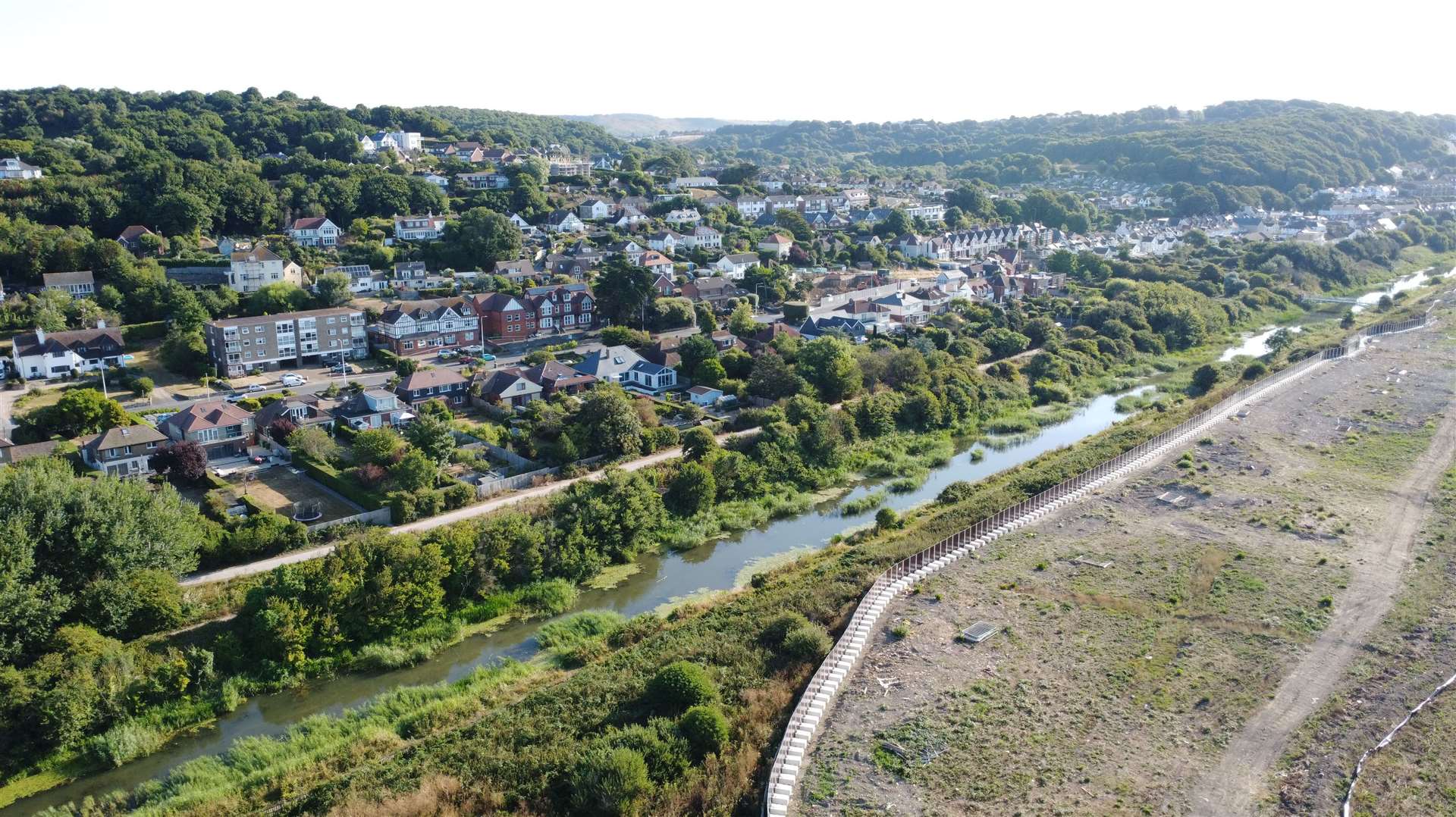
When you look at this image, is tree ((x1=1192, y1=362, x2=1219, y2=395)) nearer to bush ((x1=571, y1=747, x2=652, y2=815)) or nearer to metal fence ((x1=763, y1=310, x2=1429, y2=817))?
metal fence ((x1=763, y1=310, x2=1429, y2=817))

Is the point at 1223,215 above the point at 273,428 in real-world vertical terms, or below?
above

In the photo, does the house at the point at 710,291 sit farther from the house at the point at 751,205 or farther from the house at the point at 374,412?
the house at the point at 751,205

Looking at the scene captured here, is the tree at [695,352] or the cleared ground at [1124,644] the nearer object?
the cleared ground at [1124,644]

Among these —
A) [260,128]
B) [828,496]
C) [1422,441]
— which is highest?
[260,128]

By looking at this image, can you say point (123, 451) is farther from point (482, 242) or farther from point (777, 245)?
point (777, 245)

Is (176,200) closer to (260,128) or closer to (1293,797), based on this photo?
(260,128)

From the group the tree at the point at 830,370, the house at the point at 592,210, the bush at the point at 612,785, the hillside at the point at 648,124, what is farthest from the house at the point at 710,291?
the hillside at the point at 648,124

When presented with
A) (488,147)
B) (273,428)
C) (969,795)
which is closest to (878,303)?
(273,428)
